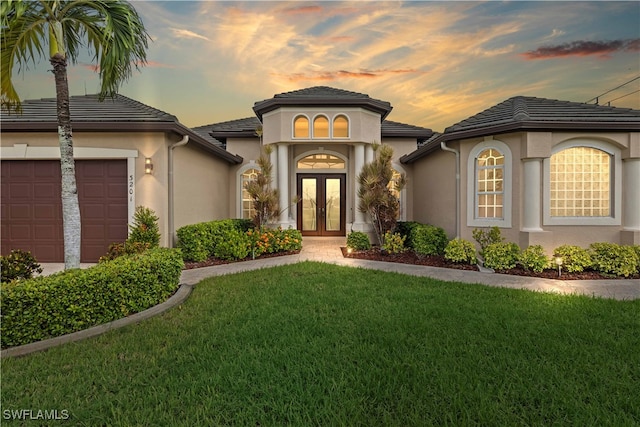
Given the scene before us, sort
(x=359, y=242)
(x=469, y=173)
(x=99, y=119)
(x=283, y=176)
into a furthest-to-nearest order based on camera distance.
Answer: (x=283, y=176), (x=359, y=242), (x=469, y=173), (x=99, y=119)

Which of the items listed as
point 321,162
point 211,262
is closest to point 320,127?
point 321,162

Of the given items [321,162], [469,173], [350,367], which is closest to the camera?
[350,367]

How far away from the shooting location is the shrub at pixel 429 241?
28.4 ft

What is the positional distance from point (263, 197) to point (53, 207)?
217 inches

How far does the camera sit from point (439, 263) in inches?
315

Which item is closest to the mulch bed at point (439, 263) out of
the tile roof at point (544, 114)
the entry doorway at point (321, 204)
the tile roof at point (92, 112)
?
the entry doorway at point (321, 204)

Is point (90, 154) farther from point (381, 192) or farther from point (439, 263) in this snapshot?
point (439, 263)

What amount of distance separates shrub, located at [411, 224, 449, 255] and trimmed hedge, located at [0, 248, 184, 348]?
22.3ft

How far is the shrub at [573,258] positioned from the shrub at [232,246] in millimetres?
8188

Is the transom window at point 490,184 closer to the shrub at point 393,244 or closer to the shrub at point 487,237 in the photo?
the shrub at point 487,237

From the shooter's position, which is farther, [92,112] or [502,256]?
[92,112]

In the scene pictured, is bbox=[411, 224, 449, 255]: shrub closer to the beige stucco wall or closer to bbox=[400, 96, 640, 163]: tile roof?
the beige stucco wall

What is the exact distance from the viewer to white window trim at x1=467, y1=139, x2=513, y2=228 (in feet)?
26.2

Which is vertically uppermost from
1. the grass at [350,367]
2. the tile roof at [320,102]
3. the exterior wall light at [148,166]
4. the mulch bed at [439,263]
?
the tile roof at [320,102]
